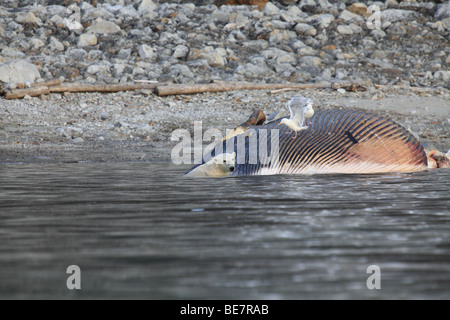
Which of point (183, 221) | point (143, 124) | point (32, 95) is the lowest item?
point (183, 221)

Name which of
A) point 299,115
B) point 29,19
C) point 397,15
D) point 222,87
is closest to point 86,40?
point 29,19

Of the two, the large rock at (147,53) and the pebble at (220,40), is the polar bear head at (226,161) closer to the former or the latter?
the pebble at (220,40)

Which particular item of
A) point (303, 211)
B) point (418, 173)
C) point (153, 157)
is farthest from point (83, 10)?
point (303, 211)

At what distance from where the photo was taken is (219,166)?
653 cm

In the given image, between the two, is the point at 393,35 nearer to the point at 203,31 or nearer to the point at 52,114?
the point at 203,31

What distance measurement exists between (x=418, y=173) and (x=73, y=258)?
439 cm

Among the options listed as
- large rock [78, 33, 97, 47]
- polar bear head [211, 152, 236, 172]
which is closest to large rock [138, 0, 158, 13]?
large rock [78, 33, 97, 47]

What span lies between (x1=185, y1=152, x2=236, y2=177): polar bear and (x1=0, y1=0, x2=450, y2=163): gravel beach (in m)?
2.81

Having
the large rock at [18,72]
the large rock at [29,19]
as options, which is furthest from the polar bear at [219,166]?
the large rock at [29,19]

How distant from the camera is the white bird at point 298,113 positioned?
663 centimetres

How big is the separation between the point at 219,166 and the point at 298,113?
0.92 meters

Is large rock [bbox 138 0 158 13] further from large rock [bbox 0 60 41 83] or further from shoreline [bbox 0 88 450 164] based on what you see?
shoreline [bbox 0 88 450 164]

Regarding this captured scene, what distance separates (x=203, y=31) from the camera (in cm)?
1616
